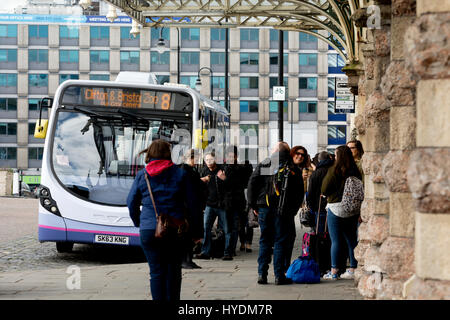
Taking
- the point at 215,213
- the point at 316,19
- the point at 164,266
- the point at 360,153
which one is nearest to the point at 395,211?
the point at 164,266

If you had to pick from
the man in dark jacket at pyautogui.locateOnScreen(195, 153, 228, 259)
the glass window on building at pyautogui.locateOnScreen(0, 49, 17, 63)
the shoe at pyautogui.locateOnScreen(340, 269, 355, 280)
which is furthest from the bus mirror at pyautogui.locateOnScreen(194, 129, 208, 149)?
the glass window on building at pyautogui.locateOnScreen(0, 49, 17, 63)

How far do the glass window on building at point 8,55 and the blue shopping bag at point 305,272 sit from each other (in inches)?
3052

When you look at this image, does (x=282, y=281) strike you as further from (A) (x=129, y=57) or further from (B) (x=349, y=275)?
(A) (x=129, y=57)

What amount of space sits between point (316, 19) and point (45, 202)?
30.5 feet

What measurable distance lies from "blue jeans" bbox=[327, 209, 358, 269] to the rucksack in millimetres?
175

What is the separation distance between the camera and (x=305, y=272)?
10594 mm

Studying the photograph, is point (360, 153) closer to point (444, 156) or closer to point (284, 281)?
point (284, 281)

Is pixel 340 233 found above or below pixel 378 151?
below

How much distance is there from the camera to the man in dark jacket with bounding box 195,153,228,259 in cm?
1430

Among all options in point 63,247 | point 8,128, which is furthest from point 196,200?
point 8,128

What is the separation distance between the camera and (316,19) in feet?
68.9

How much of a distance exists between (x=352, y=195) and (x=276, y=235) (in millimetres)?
1113

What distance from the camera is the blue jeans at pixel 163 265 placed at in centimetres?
705

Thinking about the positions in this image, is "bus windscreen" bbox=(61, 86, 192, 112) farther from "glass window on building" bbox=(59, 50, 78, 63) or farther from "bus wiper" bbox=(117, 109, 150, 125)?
"glass window on building" bbox=(59, 50, 78, 63)
